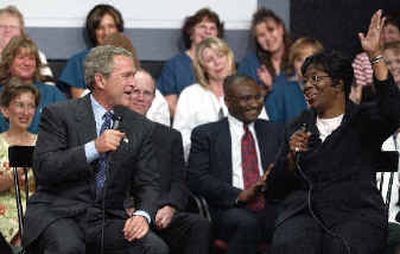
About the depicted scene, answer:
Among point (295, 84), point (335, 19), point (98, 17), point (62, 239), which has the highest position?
point (98, 17)

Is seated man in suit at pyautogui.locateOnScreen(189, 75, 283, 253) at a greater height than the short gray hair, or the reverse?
the short gray hair

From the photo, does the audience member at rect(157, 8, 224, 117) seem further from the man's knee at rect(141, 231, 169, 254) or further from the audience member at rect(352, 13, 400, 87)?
the man's knee at rect(141, 231, 169, 254)

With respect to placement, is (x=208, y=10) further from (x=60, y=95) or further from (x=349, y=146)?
(x=349, y=146)

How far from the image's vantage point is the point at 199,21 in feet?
29.3

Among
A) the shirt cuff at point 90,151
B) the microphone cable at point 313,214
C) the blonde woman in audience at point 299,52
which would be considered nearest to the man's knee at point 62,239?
the shirt cuff at point 90,151

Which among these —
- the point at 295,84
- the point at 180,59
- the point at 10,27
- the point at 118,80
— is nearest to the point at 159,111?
the point at 180,59

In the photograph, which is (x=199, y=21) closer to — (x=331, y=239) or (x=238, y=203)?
(x=238, y=203)

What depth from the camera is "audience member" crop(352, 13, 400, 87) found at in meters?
8.59

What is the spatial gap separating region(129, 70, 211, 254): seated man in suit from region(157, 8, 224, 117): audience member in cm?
A: 114

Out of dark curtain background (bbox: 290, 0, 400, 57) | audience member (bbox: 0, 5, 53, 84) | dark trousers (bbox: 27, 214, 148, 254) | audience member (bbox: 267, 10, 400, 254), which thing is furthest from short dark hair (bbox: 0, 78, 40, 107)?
dark curtain background (bbox: 290, 0, 400, 57)

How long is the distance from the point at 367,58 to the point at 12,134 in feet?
8.86

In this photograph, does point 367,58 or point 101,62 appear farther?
point 367,58

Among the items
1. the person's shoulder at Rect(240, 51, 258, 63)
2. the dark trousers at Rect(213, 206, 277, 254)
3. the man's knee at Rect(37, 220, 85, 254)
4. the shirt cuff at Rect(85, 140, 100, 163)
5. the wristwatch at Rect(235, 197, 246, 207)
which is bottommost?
the dark trousers at Rect(213, 206, 277, 254)

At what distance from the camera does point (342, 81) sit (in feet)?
21.3
